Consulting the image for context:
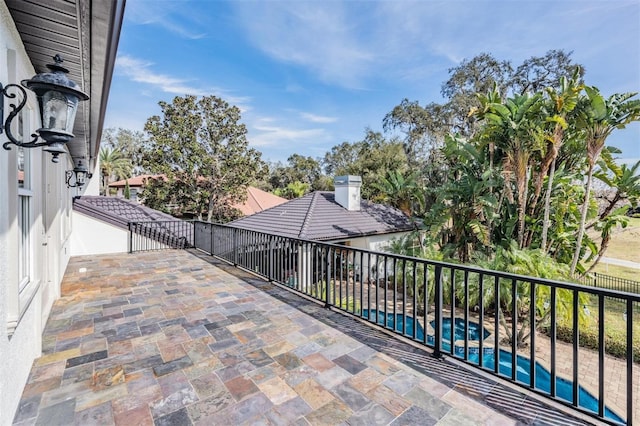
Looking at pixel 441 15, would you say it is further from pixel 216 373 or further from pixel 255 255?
pixel 216 373

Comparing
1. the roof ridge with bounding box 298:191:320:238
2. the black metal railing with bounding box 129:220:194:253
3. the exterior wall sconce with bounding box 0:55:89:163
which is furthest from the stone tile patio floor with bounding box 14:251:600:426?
the roof ridge with bounding box 298:191:320:238

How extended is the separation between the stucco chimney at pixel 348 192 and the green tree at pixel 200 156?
8.35 meters

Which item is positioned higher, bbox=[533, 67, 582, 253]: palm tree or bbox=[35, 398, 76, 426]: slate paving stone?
bbox=[533, 67, 582, 253]: palm tree

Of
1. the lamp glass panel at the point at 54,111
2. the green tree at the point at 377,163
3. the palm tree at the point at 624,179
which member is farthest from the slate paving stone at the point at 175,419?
the green tree at the point at 377,163

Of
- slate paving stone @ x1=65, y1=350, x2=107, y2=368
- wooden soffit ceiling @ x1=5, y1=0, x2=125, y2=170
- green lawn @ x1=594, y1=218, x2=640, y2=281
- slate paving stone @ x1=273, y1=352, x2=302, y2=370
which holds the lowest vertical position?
green lawn @ x1=594, y1=218, x2=640, y2=281

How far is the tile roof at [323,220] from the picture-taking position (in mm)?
11656

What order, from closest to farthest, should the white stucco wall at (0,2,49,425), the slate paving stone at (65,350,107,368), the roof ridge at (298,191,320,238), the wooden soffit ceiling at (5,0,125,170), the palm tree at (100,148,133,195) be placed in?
1. the white stucco wall at (0,2,49,425)
2. the wooden soffit ceiling at (5,0,125,170)
3. the slate paving stone at (65,350,107,368)
4. the roof ridge at (298,191,320,238)
5. the palm tree at (100,148,133,195)

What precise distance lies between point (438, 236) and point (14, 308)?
36.8 ft

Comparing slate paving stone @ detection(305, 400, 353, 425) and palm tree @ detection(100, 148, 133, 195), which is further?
palm tree @ detection(100, 148, 133, 195)

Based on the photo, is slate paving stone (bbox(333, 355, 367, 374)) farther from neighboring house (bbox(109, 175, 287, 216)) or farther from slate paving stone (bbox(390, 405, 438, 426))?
neighboring house (bbox(109, 175, 287, 216))

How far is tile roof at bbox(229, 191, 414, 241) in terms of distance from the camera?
11656 millimetres

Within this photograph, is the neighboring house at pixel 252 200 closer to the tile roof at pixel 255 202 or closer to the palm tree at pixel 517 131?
the tile roof at pixel 255 202

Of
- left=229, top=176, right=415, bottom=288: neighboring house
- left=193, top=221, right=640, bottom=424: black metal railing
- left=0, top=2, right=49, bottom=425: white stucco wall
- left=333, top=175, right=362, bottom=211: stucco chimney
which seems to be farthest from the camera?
left=333, top=175, right=362, bottom=211: stucco chimney

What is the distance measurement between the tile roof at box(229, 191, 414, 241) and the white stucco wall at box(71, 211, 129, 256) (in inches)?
167
